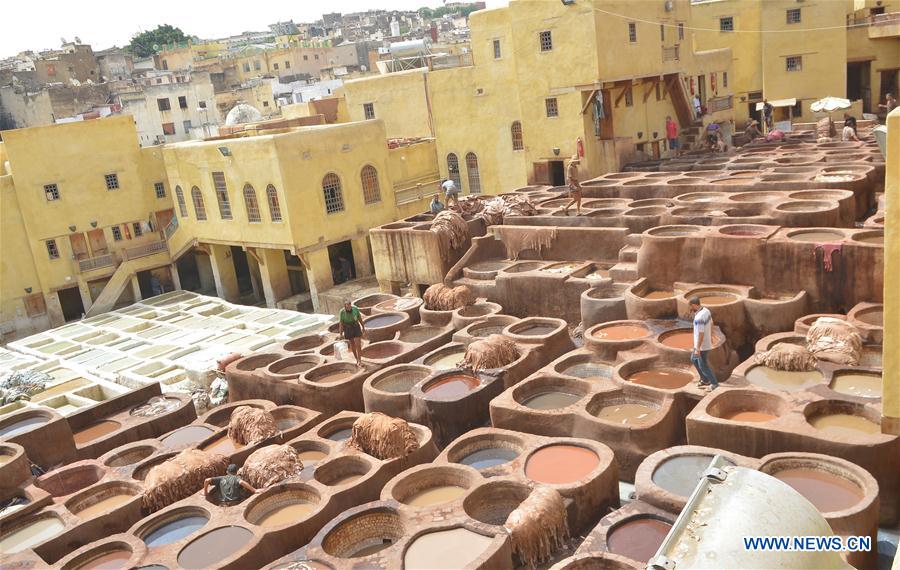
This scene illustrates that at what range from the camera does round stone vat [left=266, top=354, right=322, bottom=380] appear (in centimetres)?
1718

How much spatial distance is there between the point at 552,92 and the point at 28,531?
69.2 feet

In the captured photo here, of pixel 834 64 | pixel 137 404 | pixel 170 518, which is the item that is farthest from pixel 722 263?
pixel 834 64

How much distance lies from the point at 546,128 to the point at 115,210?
60.8 ft

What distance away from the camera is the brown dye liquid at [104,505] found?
41.0 ft

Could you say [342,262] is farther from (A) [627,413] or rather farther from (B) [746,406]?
(B) [746,406]

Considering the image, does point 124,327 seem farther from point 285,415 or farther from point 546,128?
point 546,128

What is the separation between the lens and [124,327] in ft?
89.9

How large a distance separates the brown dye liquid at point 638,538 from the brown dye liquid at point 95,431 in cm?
1114

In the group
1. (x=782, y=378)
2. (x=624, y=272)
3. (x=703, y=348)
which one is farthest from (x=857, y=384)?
(x=624, y=272)

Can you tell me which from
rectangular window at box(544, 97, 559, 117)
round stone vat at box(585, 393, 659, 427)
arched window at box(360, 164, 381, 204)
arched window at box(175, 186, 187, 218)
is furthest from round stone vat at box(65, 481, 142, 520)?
arched window at box(175, 186, 187, 218)

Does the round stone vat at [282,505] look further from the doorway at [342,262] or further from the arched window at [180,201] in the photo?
the arched window at [180,201]

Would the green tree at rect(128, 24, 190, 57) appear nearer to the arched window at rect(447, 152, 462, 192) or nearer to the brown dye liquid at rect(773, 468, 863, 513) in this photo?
the arched window at rect(447, 152, 462, 192)

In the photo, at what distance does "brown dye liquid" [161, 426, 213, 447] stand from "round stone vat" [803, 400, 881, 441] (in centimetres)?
1082

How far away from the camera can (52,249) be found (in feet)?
102
